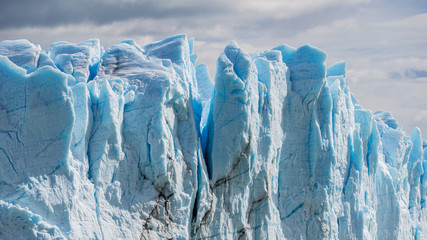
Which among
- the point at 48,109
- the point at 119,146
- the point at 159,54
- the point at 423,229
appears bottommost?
the point at 423,229

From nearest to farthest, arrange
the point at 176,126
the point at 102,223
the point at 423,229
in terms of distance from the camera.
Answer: the point at 102,223 < the point at 176,126 < the point at 423,229

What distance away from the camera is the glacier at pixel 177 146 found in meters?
8.36

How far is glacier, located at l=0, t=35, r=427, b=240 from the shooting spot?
329 inches

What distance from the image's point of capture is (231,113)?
419 inches

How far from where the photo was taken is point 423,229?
19812 mm

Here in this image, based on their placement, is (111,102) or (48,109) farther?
(111,102)

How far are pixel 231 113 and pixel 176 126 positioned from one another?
3.76 ft

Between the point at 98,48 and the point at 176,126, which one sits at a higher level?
the point at 98,48

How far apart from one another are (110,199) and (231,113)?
9.68 feet

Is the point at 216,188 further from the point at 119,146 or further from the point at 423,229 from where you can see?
the point at 423,229

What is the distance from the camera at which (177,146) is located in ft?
32.9

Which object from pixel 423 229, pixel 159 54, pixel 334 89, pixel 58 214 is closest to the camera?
pixel 58 214

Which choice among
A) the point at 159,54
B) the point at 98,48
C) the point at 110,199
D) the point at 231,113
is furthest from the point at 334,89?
the point at 110,199

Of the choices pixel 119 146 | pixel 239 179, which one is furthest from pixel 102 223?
pixel 239 179
